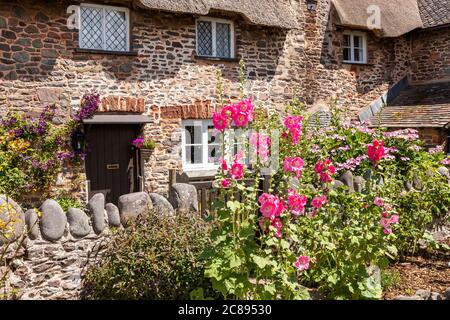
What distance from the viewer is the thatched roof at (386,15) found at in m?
12.0

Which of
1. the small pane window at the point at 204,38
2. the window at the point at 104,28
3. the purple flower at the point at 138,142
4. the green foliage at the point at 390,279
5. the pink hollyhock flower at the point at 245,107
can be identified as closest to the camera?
the pink hollyhock flower at the point at 245,107

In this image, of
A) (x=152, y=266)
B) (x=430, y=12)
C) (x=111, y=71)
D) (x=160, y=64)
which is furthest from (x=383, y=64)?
(x=152, y=266)

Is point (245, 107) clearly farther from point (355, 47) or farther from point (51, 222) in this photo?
point (355, 47)

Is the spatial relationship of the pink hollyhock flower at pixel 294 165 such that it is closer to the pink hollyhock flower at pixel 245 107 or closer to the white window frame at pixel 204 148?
the pink hollyhock flower at pixel 245 107

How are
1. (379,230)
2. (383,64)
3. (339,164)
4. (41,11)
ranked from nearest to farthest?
(379,230), (339,164), (41,11), (383,64)

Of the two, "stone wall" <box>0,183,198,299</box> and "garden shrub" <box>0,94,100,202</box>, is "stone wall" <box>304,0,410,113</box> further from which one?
"stone wall" <box>0,183,198,299</box>

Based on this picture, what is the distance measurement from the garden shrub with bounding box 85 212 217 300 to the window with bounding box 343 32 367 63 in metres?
9.78

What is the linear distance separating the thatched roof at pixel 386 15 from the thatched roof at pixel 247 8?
1662mm

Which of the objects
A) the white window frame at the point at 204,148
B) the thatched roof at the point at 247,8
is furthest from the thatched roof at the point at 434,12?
the white window frame at the point at 204,148

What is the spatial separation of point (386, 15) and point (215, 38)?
5.56 m

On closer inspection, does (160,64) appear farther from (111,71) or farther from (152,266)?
(152,266)

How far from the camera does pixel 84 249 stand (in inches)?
169
